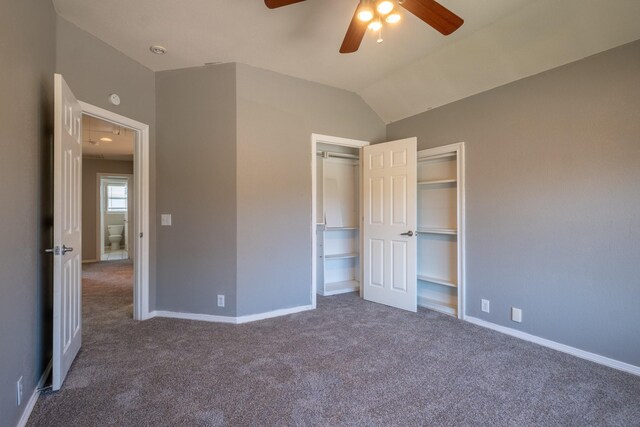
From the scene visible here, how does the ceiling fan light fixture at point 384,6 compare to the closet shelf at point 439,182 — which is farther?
the closet shelf at point 439,182

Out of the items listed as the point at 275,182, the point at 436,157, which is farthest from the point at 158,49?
the point at 436,157

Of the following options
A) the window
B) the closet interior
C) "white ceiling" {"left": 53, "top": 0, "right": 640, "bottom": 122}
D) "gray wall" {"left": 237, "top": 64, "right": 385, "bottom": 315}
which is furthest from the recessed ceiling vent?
the window

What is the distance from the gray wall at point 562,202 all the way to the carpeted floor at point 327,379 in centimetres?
37

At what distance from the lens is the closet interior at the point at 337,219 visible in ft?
13.9

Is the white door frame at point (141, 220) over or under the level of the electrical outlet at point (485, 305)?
over

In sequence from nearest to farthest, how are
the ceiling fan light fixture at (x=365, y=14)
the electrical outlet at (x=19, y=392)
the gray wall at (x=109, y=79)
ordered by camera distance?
the electrical outlet at (x=19, y=392) < the ceiling fan light fixture at (x=365, y=14) < the gray wall at (x=109, y=79)

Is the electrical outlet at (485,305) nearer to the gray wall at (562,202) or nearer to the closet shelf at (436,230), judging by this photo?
the gray wall at (562,202)

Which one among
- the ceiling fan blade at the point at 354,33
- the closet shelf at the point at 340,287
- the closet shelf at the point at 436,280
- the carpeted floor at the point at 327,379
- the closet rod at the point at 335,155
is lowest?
the carpeted floor at the point at 327,379

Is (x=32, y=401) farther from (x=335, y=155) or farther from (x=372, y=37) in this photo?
(x=335, y=155)

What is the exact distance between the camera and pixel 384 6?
1.66 meters

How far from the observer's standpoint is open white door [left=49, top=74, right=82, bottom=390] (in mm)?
1874

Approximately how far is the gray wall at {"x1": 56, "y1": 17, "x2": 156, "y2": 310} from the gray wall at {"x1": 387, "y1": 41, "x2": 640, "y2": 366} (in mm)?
3267

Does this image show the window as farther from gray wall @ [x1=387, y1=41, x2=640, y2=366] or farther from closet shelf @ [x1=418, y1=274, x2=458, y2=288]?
gray wall @ [x1=387, y1=41, x2=640, y2=366]

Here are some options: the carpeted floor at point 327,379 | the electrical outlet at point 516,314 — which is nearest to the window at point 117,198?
the carpeted floor at point 327,379
